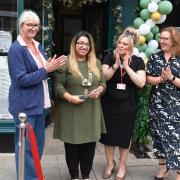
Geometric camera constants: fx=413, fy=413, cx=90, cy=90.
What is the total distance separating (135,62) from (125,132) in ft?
2.55

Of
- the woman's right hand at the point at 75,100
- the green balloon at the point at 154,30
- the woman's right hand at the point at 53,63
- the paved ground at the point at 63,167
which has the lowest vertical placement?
the paved ground at the point at 63,167

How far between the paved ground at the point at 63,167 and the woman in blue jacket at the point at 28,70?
875 millimetres

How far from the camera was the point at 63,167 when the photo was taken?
5070mm

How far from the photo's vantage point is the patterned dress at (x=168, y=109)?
435cm

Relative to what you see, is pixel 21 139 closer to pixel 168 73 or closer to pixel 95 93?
pixel 95 93

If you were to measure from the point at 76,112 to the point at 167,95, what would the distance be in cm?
98

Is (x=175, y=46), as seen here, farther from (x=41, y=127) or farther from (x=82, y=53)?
(x=41, y=127)

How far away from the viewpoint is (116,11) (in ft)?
20.5

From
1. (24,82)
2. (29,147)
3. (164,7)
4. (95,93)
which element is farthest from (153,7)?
(29,147)

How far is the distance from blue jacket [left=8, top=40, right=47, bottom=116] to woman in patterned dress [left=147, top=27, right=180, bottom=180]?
1235 mm

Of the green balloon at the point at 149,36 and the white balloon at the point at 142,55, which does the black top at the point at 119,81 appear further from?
the green balloon at the point at 149,36

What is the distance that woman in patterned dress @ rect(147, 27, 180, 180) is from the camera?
14.1ft

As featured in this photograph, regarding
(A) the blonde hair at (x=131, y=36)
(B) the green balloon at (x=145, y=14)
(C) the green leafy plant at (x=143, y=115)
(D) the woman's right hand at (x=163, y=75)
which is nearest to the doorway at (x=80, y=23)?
(B) the green balloon at (x=145, y=14)

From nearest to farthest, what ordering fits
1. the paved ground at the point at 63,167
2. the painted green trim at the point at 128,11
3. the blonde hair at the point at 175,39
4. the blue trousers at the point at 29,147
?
the blue trousers at the point at 29,147, the blonde hair at the point at 175,39, the paved ground at the point at 63,167, the painted green trim at the point at 128,11
